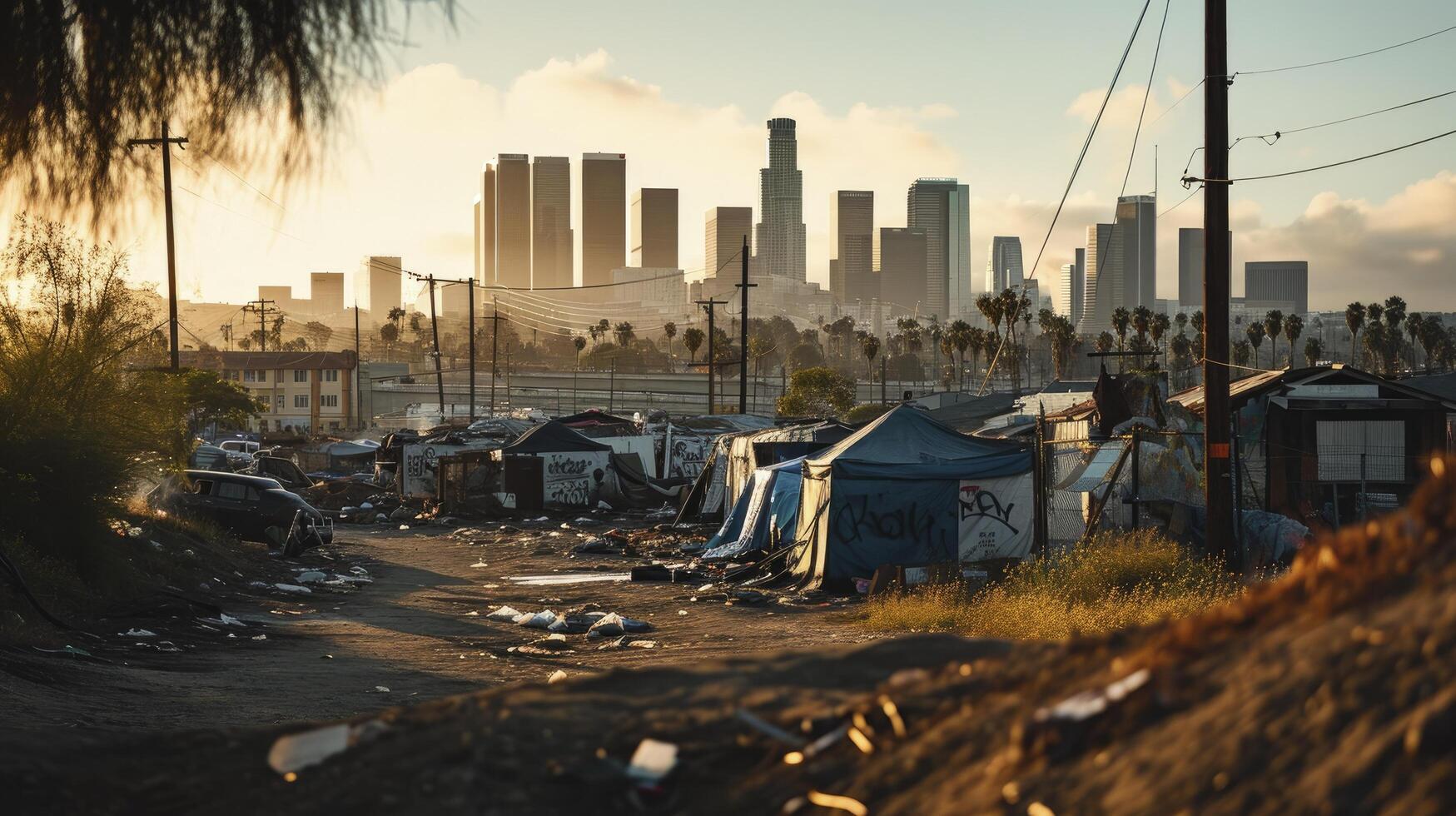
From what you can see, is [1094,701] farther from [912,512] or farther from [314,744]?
A: [912,512]

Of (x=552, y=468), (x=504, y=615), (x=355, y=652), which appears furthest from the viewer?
(x=552, y=468)

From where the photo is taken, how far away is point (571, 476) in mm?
40188

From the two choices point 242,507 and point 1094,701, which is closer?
point 1094,701

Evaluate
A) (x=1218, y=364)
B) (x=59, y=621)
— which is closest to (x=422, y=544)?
(x=59, y=621)

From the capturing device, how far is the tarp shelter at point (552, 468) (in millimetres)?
39344

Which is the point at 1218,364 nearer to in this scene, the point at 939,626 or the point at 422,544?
the point at 939,626

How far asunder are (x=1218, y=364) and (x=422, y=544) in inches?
855

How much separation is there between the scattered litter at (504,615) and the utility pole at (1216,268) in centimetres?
910

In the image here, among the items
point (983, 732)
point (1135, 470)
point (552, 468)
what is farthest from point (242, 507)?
point (983, 732)

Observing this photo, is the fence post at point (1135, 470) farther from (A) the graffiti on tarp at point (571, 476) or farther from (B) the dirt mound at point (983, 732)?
(A) the graffiti on tarp at point (571, 476)

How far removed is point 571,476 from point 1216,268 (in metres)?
27.7

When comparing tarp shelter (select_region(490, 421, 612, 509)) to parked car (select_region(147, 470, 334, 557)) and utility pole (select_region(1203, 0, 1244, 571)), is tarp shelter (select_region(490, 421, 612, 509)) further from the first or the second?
utility pole (select_region(1203, 0, 1244, 571))

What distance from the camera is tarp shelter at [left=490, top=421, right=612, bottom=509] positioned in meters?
39.3

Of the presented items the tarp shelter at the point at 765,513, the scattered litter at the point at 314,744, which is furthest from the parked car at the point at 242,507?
the scattered litter at the point at 314,744
